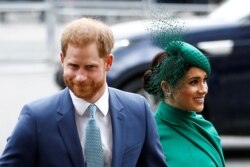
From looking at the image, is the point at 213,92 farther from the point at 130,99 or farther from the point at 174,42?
the point at 130,99

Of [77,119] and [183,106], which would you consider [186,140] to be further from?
[77,119]

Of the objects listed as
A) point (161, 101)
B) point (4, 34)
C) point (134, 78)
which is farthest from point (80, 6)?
point (161, 101)

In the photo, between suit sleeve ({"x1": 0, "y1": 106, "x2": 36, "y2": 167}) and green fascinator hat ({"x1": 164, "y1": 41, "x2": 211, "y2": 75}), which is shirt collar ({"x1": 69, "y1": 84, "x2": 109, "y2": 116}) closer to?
suit sleeve ({"x1": 0, "y1": 106, "x2": 36, "y2": 167})

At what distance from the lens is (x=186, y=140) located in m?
3.65

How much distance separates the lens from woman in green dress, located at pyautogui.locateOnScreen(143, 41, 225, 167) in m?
3.58

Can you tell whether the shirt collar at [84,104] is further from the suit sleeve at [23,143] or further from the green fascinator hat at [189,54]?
the green fascinator hat at [189,54]

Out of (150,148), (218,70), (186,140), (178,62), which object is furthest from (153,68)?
(218,70)

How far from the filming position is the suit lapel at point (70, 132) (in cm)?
292

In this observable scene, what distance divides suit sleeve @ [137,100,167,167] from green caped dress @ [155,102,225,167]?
50 centimetres

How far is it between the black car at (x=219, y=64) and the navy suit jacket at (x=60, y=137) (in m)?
5.14

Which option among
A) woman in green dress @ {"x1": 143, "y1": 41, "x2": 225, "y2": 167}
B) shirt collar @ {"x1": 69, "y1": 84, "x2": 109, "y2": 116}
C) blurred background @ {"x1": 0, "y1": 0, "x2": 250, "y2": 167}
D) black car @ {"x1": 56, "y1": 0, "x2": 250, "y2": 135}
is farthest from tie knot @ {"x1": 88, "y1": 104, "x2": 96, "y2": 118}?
black car @ {"x1": 56, "y1": 0, "x2": 250, "y2": 135}

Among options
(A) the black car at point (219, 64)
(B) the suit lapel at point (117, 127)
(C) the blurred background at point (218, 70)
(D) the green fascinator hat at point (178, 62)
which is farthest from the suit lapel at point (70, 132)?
(A) the black car at point (219, 64)

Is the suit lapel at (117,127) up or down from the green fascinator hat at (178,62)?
down

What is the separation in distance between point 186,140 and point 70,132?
2.78 ft
